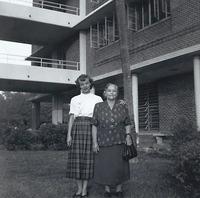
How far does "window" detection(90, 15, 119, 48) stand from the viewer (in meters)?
15.8

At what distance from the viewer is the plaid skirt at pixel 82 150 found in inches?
187

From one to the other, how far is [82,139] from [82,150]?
15 centimetres

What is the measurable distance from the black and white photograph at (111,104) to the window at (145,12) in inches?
1.6

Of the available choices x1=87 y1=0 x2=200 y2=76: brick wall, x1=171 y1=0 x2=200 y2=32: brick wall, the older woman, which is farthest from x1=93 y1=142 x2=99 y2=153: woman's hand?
x1=171 y1=0 x2=200 y2=32: brick wall

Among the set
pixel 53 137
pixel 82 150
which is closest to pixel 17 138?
pixel 53 137

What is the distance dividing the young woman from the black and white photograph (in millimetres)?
14

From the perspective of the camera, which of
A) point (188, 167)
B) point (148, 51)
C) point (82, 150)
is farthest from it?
point (148, 51)

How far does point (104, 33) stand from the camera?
16750 mm

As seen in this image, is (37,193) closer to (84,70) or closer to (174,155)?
(174,155)

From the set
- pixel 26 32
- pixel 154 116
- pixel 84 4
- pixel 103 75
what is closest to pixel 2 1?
pixel 26 32

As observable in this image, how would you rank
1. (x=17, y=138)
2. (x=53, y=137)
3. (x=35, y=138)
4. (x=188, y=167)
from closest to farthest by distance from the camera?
(x=188, y=167)
(x=17, y=138)
(x=53, y=137)
(x=35, y=138)

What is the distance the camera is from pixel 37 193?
5.29m

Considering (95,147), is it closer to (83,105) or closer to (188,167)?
(83,105)

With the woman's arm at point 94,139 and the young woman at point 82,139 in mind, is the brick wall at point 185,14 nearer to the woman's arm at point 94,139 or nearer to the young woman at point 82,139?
the young woman at point 82,139
